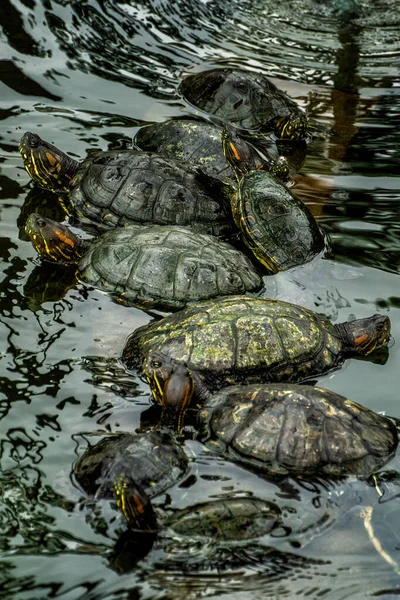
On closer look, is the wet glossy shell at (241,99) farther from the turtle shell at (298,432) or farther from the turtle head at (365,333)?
the turtle shell at (298,432)

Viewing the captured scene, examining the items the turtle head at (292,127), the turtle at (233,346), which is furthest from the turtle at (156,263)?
the turtle head at (292,127)

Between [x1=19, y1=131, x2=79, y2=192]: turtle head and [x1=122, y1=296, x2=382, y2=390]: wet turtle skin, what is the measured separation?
2.73m

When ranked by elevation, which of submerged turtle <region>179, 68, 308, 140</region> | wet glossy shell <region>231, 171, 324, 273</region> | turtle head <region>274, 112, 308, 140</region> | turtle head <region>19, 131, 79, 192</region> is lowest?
wet glossy shell <region>231, 171, 324, 273</region>

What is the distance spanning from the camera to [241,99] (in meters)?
9.24

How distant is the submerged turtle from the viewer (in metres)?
9.14

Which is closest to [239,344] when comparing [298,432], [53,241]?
[298,432]

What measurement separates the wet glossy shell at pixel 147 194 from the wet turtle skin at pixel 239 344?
1737mm

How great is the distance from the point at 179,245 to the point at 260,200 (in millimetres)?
1140

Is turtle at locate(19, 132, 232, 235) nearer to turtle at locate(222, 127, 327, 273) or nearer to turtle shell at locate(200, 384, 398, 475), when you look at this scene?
turtle at locate(222, 127, 327, 273)

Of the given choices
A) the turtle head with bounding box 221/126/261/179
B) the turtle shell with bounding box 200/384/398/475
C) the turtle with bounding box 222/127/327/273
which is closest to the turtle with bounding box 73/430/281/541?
the turtle shell with bounding box 200/384/398/475

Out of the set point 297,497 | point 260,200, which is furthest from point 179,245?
point 297,497

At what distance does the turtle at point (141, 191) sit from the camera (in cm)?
709

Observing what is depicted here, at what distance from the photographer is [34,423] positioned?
4.86 m

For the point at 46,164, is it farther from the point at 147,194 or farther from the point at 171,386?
the point at 171,386
